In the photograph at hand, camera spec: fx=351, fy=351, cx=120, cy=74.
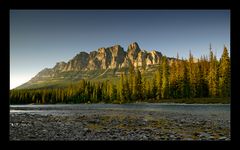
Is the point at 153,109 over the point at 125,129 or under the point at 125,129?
over

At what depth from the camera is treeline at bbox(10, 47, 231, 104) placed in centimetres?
2130

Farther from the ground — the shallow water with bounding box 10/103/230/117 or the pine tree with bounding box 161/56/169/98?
the pine tree with bounding box 161/56/169/98

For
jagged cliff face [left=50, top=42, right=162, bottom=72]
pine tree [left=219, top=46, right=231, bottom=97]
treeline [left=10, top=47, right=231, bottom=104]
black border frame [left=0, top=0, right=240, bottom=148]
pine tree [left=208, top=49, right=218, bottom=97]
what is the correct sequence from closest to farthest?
1. black border frame [left=0, top=0, right=240, bottom=148]
2. jagged cliff face [left=50, top=42, right=162, bottom=72]
3. treeline [left=10, top=47, right=231, bottom=104]
4. pine tree [left=219, top=46, right=231, bottom=97]
5. pine tree [left=208, top=49, right=218, bottom=97]

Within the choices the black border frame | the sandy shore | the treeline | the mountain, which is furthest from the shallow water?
the black border frame

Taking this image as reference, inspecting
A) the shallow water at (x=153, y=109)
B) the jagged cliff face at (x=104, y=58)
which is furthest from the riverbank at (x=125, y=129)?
the jagged cliff face at (x=104, y=58)

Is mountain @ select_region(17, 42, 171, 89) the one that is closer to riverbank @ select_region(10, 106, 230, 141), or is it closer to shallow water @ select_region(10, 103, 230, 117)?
shallow water @ select_region(10, 103, 230, 117)

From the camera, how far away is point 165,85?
2267 centimetres

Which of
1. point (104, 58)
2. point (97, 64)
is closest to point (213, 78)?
point (97, 64)

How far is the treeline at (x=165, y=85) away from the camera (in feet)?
69.9
